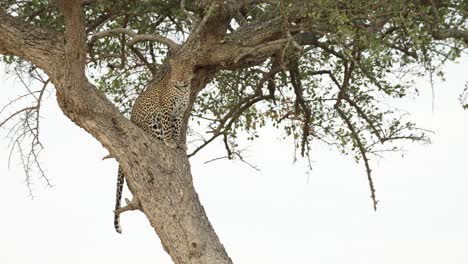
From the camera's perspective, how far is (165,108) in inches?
344

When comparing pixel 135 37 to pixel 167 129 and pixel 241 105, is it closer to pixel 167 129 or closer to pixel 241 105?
pixel 167 129

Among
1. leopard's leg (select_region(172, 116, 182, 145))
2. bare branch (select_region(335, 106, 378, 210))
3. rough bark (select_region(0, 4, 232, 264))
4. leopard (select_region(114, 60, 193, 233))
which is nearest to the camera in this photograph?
rough bark (select_region(0, 4, 232, 264))

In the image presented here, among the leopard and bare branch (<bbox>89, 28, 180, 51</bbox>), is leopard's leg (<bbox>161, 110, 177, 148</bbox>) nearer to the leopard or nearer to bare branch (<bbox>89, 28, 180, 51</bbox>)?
the leopard

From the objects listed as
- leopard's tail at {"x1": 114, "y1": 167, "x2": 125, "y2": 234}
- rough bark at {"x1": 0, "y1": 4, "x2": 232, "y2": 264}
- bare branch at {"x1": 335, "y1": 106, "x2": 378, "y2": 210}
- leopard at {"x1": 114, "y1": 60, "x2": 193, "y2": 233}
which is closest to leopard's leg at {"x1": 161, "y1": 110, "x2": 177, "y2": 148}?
leopard at {"x1": 114, "y1": 60, "x2": 193, "y2": 233}

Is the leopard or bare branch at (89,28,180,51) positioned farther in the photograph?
the leopard

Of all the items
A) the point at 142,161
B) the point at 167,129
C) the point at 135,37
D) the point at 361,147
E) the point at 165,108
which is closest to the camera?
the point at 142,161

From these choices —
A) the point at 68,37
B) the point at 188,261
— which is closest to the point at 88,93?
the point at 68,37

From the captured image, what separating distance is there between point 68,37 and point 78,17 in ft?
0.66

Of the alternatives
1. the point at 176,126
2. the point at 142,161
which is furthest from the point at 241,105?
the point at 142,161

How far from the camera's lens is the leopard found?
8.62 meters

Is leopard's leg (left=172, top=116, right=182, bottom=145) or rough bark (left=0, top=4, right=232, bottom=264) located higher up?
leopard's leg (left=172, top=116, right=182, bottom=145)

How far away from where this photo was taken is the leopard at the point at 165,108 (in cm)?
862

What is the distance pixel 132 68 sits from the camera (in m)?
9.98

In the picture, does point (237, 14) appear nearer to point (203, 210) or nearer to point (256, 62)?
point (256, 62)
